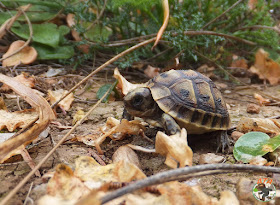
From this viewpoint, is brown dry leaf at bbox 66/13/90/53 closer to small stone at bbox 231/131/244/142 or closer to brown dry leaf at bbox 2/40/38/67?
brown dry leaf at bbox 2/40/38/67

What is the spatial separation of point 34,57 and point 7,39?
23.3 inches

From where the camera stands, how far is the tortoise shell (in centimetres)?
168

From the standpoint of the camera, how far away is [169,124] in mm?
1586

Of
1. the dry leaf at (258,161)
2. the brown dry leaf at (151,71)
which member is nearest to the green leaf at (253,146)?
the dry leaf at (258,161)

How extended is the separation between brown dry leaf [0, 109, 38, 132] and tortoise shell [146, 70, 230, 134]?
0.83 m

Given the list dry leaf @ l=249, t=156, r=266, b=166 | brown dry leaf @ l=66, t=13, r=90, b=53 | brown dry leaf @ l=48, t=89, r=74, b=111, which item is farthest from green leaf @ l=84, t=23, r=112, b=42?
dry leaf @ l=249, t=156, r=266, b=166

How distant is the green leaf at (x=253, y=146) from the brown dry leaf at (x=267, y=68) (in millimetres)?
2213

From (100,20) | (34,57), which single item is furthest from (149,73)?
(34,57)

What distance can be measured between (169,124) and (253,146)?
510 millimetres

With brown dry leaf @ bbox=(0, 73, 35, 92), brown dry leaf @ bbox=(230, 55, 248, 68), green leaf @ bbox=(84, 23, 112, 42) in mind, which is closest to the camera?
brown dry leaf @ bbox=(0, 73, 35, 92)

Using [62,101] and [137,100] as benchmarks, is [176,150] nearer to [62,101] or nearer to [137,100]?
[137,100]

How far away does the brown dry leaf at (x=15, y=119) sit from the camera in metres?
1.71

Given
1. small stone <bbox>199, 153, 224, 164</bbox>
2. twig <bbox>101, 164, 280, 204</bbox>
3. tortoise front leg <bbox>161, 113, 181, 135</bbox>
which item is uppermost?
twig <bbox>101, 164, 280, 204</bbox>

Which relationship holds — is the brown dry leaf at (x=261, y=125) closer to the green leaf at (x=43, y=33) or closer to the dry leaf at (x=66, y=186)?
the dry leaf at (x=66, y=186)
